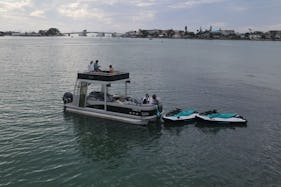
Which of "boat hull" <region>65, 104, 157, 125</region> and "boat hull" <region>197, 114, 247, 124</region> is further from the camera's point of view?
"boat hull" <region>197, 114, 247, 124</region>

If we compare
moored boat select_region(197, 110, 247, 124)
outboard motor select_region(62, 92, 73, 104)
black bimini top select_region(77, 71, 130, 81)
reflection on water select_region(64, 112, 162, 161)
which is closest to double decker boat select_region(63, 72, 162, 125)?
black bimini top select_region(77, 71, 130, 81)

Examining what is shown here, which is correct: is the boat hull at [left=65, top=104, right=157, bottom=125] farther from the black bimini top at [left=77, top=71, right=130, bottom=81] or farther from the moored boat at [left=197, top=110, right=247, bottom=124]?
the moored boat at [left=197, top=110, right=247, bottom=124]

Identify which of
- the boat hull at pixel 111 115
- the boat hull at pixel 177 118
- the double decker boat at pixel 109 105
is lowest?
the boat hull at pixel 177 118

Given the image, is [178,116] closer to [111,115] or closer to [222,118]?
[222,118]

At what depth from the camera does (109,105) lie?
86.5 feet

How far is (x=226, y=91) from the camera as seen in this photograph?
42156 mm

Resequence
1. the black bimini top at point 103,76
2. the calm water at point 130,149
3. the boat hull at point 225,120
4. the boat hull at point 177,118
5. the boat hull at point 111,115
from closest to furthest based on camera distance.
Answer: the calm water at point 130,149 → the boat hull at point 111,115 → the black bimini top at point 103,76 → the boat hull at point 177,118 → the boat hull at point 225,120

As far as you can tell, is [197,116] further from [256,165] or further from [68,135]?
[68,135]

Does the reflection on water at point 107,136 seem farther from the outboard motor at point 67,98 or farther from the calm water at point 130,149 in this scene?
the outboard motor at point 67,98

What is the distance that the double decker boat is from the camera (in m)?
25.1

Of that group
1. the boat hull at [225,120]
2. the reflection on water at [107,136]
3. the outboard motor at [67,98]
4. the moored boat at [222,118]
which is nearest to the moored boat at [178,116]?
the moored boat at [222,118]

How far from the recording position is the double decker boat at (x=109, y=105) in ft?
82.4

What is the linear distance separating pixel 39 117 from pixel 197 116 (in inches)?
557

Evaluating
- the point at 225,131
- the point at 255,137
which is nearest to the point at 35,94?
the point at 225,131
